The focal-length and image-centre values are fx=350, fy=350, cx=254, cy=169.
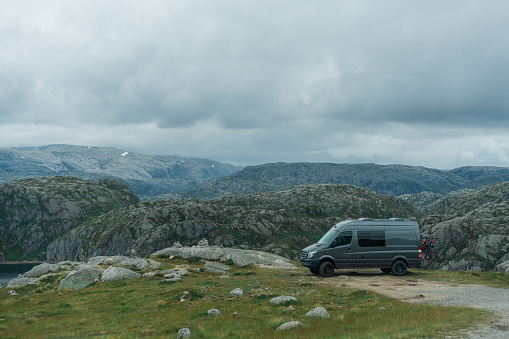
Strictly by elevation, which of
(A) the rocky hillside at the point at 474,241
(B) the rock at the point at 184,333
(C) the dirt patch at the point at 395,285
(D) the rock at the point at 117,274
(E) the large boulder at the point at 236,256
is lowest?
(A) the rocky hillside at the point at 474,241

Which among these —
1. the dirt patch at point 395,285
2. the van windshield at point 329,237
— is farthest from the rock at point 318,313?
the van windshield at point 329,237

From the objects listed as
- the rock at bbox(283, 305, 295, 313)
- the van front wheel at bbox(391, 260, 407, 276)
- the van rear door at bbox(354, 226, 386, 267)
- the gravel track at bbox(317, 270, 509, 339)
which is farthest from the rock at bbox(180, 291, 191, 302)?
the van front wheel at bbox(391, 260, 407, 276)

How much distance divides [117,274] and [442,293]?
1089 inches

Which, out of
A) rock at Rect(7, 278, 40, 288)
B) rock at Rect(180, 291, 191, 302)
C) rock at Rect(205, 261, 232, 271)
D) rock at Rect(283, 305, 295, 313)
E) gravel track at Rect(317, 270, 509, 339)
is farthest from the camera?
rock at Rect(205, 261, 232, 271)

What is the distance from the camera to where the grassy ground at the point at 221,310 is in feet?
50.0

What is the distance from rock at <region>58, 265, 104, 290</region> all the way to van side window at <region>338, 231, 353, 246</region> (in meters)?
23.6

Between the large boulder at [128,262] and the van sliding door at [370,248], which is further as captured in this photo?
the large boulder at [128,262]

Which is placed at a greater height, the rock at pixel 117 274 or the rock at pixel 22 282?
the rock at pixel 117 274

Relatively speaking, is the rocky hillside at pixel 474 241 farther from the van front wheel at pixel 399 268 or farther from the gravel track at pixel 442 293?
the gravel track at pixel 442 293

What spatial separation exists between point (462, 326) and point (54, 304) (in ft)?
87.4

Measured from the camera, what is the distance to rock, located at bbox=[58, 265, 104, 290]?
32.4 meters

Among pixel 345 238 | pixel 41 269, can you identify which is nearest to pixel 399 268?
pixel 345 238

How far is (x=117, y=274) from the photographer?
1318 inches

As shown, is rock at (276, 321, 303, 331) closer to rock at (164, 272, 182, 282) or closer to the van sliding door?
the van sliding door
